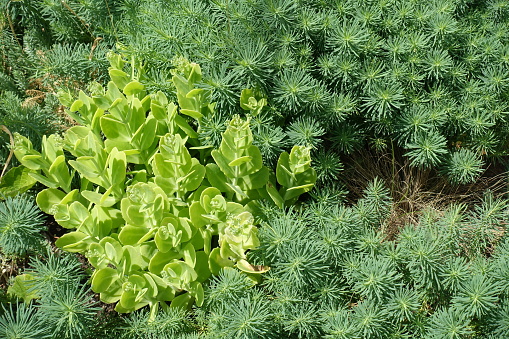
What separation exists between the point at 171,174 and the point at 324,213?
66 centimetres

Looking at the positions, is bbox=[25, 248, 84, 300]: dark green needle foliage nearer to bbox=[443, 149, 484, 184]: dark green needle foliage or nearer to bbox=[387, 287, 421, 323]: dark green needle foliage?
bbox=[387, 287, 421, 323]: dark green needle foliage

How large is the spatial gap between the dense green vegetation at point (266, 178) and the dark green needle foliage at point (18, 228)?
0.4 inches

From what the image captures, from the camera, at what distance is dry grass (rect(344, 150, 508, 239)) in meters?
2.50

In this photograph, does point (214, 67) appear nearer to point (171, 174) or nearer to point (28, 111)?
point (171, 174)

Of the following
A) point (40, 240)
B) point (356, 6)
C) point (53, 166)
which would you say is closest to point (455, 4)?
point (356, 6)

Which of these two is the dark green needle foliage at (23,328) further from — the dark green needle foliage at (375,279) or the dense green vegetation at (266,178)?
the dark green needle foliage at (375,279)

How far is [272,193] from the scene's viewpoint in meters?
2.16

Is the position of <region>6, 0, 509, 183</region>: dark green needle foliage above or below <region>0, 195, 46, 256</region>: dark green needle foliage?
above

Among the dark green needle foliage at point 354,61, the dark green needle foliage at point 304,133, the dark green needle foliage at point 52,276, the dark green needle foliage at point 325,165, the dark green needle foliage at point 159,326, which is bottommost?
the dark green needle foliage at point 159,326

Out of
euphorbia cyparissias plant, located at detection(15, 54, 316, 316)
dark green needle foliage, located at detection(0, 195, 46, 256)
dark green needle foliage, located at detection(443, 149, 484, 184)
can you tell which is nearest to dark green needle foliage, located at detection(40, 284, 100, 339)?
→ euphorbia cyparissias plant, located at detection(15, 54, 316, 316)

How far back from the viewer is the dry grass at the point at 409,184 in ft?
8.21

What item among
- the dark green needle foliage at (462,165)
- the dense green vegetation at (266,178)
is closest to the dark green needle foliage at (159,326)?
the dense green vegetation at (266,178)

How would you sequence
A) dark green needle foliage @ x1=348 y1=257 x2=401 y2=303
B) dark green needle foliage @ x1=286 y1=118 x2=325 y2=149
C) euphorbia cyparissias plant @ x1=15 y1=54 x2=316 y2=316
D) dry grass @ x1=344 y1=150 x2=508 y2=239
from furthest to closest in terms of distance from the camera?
1. dry grass @ x1=344 y1=150 x2=508 y2=239
2. dark green needle foliage @ x1=286 y1=118 x2=325 y2=149
3. euphorbia cyparissias plant @ x1=15 y1=54 x2=316 y2=316
4. dark green needle foliage @ x1=348 y1=257 x2=401 y2=303

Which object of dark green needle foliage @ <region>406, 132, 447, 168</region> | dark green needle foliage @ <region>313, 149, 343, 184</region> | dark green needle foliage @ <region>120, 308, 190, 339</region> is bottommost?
dark green needle foliage @ <region>120, 308, 190, 339</region>
